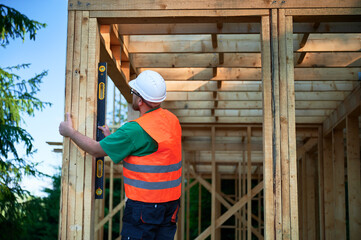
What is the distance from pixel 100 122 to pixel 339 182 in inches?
252

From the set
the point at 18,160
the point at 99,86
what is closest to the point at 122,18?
the point at 99,86

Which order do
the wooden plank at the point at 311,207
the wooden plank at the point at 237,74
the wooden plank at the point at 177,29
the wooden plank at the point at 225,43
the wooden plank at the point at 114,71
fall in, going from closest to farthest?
the wooden plank at the point at 114,71 → the wooden plank at the point at 177,29 → the wooden plank at the point at 225,43 → the wooden plank at the point at 237,74 → the wooden plank at the point at 311,207

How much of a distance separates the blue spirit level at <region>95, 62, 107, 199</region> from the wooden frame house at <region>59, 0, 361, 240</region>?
9 cm

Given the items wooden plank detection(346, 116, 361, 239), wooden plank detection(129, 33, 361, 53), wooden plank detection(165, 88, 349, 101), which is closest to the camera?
wooden plank detection(129, 33, 361, 53)

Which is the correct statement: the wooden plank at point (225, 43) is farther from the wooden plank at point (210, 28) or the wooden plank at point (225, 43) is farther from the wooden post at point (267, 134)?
the wooden post at point (267, 134)

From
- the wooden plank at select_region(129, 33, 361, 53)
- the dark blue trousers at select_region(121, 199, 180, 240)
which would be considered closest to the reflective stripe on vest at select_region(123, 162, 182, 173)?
the dark blue trousers at select_region(121, 199, 180, 240)

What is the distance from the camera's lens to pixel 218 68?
802 cm

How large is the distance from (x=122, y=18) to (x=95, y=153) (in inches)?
53.9

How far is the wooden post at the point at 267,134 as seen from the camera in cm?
398

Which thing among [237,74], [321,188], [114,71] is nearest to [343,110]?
[321,188]

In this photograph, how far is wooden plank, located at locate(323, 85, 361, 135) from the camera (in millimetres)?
8109

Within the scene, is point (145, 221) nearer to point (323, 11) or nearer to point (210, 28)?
point (323, 11)

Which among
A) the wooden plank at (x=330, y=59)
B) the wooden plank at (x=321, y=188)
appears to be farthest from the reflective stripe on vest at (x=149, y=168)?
the wooden plank at (x=321, y=188)

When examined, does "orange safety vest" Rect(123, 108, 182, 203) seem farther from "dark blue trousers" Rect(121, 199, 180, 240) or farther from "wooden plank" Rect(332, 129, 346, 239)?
"wooden plank" Rect(332, 129, 346, 239)
